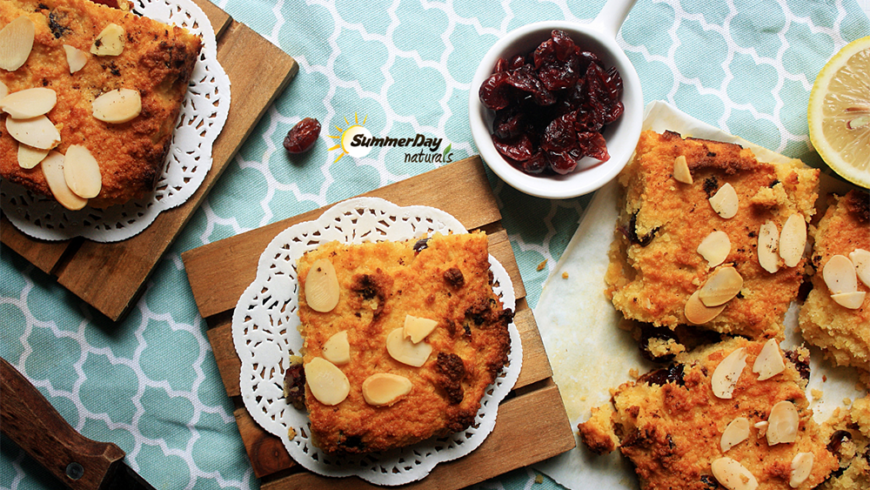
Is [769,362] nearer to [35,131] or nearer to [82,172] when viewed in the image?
[82,172]

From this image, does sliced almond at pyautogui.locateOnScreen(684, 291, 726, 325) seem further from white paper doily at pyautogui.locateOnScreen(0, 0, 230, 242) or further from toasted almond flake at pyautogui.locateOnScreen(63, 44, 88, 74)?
toasted almond flake at pyautogui.locateOnScreen(63, 44, 88, 74)

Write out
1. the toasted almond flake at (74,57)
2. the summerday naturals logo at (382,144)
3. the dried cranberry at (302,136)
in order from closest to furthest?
the toasted almond flake at (74,57) → the dried cranberry at (302,136) → the summerday naturals logo at (382,144)

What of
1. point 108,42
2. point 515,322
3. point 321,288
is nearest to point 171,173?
point 108,42

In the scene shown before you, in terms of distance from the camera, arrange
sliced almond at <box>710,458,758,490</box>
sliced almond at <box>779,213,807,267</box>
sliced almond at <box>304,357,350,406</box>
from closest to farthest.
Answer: sliced almond at <box>304,357,350,406</box>
sliced almond at <box>710,458,758,490</box>
sliced almond at <box>779,213,807,267</box>

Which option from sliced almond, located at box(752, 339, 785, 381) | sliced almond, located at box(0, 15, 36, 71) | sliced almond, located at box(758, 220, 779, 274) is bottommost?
sliced almond, located at box(752, 339, 785, 381)

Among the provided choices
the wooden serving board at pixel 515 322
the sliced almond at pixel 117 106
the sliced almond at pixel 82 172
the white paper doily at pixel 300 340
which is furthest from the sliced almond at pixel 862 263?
the sliced almond at pixel 82 172

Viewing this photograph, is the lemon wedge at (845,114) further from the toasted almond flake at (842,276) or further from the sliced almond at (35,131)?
Result: the sliced almond at (35,131)

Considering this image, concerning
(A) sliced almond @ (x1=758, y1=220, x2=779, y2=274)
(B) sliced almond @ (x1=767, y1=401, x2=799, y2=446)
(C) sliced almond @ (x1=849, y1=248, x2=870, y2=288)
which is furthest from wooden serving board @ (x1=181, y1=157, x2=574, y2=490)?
(C) sliced almond @ (x1=849, y1=248, x2=870, y2=288)
